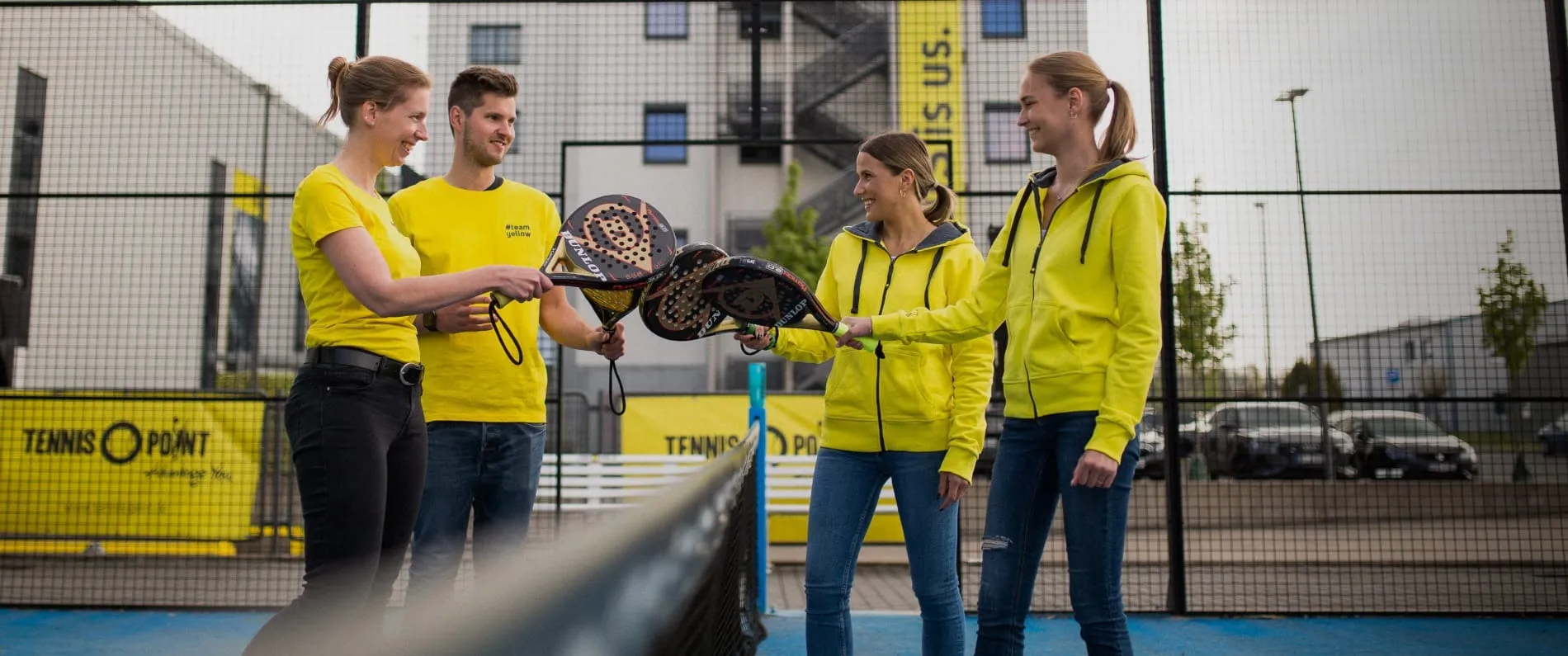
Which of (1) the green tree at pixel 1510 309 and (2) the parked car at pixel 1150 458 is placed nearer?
(1) the green tree at pixel 1510 309

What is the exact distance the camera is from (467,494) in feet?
9.16

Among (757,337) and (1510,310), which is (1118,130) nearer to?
(757,337)

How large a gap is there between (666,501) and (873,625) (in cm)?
437

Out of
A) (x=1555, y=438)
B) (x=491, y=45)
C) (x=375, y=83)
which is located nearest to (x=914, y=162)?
(x=375, y=83)

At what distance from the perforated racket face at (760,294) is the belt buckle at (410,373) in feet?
2.26

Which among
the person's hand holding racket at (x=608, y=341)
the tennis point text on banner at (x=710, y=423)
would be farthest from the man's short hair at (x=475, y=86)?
the tennis point text on banner at (x=710, y=423)

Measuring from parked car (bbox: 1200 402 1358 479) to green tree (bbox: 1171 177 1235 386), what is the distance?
3356mm

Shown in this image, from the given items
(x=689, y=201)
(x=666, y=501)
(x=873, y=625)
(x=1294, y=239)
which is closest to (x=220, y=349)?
(x=689, y=201)

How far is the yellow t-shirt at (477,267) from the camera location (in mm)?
2766

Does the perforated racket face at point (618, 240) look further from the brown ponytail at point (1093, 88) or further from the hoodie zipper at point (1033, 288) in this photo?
the brown ponytail at point (1093, 88)

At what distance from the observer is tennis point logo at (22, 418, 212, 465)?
7254 millimetres

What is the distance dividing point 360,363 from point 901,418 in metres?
1.43

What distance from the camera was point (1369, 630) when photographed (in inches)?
199

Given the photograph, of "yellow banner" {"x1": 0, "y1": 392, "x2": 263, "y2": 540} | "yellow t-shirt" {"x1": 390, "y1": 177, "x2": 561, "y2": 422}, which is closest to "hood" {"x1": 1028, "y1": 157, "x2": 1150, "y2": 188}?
"yellow t-shirt" {"x1": 390, "y1": 177, "x2": 561, "y2": 422}
